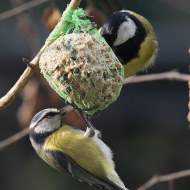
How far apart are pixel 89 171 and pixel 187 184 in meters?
2.18

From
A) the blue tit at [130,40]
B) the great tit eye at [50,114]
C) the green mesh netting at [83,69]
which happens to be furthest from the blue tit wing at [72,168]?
the green mesh netting at [83,69]

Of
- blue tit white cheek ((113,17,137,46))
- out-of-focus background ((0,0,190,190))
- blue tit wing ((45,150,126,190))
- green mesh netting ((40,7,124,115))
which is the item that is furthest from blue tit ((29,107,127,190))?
out-of-focus background ((0,0,190,190))

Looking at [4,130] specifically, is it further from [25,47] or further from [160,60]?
[160,60]

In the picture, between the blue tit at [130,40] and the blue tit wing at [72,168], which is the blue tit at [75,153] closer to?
the blue tit wing at [72,168]

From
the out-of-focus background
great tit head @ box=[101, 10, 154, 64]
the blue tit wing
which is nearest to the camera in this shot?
great tit head @ box=[101, 10, 154, 64]

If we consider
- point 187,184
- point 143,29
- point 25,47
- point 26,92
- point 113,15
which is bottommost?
point 187,184

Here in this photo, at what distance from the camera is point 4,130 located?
5.33 m

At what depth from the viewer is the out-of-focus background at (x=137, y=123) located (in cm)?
520

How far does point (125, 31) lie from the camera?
2.82m

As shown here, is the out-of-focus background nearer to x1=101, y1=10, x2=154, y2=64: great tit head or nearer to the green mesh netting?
x1=101, y1=10, x2=154, y2=64: great tit head

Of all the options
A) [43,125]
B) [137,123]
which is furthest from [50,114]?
[137,123]

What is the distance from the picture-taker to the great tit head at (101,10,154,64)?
271 cm

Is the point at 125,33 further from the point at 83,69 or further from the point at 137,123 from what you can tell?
the point at 137,123

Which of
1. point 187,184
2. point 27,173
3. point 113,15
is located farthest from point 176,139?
point 113,15
